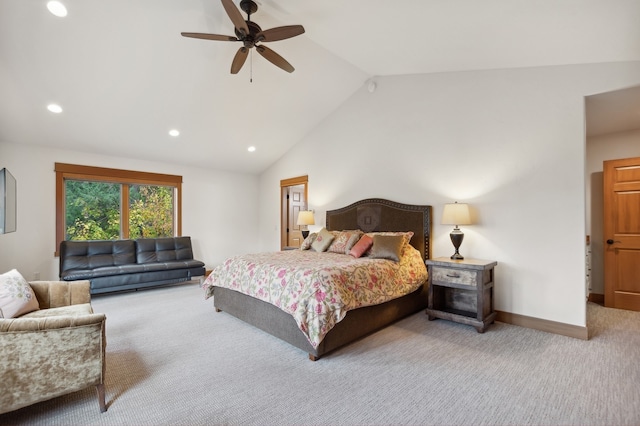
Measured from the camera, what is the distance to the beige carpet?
1.87 metres

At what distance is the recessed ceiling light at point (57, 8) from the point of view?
282 cm

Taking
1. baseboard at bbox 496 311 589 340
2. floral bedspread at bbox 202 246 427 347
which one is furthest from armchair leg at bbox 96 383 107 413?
baseboard at bbox 496 311 589 340

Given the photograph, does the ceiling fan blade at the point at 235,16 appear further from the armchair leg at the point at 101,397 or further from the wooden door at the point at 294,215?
the wooden door at the point at 294,215

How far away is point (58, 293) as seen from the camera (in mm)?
2766

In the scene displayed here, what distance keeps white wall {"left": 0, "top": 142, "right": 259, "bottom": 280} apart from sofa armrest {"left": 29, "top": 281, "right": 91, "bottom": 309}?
2.81 metres

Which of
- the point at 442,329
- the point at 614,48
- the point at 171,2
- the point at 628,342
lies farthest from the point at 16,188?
the point at 628,342

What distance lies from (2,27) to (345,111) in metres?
4.36

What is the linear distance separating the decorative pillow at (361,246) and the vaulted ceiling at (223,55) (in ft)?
7.87

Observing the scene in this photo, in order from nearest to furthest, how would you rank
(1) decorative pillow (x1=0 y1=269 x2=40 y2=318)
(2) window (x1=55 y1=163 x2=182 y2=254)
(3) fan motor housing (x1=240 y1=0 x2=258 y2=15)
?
(1) decorative pillow (x1=0 y1=269 x2=40 y2=318), (3) fan motor housing (x1=240 y1=0 x2=258 y2=15), (2) window (x1=55 y1=163 x2=182 y2=254)

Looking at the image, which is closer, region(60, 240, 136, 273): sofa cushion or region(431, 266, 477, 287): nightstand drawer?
region(431, 266, 477, 287): nightstand drawer

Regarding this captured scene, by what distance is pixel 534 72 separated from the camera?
3.42 meters

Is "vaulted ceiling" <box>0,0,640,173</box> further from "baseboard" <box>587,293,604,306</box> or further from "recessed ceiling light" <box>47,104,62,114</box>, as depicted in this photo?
"baseboard" <box>587,293,604,306</box>

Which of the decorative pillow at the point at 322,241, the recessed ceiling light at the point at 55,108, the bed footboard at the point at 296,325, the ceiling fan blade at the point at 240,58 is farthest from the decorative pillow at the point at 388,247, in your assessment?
the recessed ceiling light at the point at 55,108

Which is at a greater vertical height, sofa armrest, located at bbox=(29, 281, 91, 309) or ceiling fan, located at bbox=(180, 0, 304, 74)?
ceiling fan, located at bbox=(180, 0, 304, 74)
